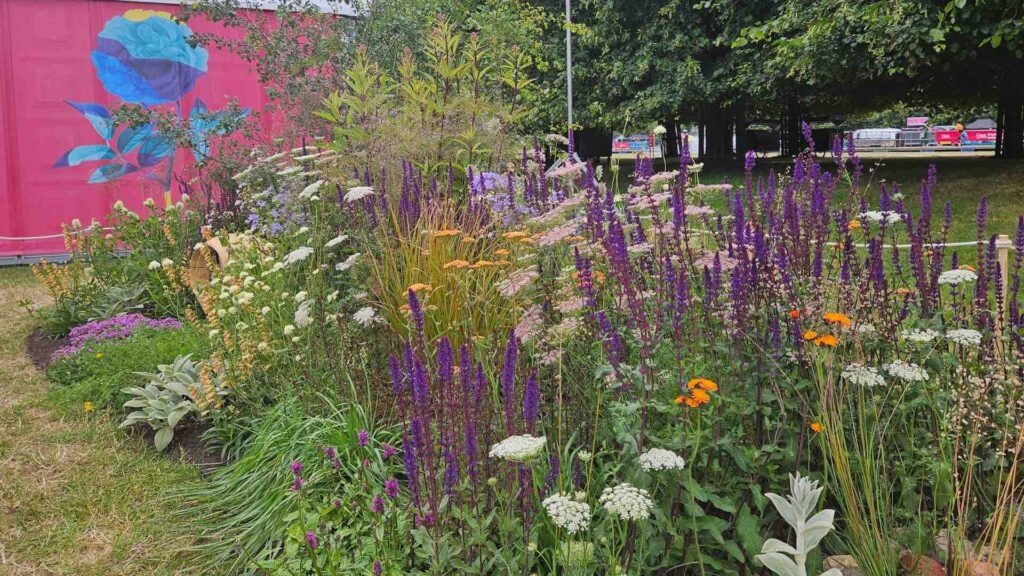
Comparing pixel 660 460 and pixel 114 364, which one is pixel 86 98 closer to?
pixel 114 364

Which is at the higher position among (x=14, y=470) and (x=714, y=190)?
(x=714, y=190)

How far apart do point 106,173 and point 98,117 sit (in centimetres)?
72

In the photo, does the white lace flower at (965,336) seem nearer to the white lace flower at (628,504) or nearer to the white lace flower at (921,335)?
the white lace flower at (921,335)

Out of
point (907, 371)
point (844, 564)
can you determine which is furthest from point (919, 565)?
point (907, 371)

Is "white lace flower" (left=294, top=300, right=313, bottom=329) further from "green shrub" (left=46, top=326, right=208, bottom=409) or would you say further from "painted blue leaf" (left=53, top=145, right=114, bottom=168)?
"painted blue leaf" (left=53, top=145, right=114, bottom=168)

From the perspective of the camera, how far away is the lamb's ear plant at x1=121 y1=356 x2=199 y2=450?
3.58m

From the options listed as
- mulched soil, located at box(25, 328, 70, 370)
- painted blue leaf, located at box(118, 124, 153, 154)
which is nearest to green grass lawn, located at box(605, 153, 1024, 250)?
mulched soil, located at box(25, 328, 70, 370)

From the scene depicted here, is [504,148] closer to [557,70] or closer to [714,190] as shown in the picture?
[714,190]

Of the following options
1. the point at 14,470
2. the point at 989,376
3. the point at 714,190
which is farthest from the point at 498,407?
the point at 14,470

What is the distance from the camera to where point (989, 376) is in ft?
7.25

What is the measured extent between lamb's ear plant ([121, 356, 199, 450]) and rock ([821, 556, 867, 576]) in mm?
2802

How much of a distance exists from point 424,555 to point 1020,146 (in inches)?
718

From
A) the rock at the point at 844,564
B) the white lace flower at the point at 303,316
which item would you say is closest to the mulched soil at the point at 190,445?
the white lace flower at the point at 303,316

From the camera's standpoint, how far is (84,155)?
9.77m
